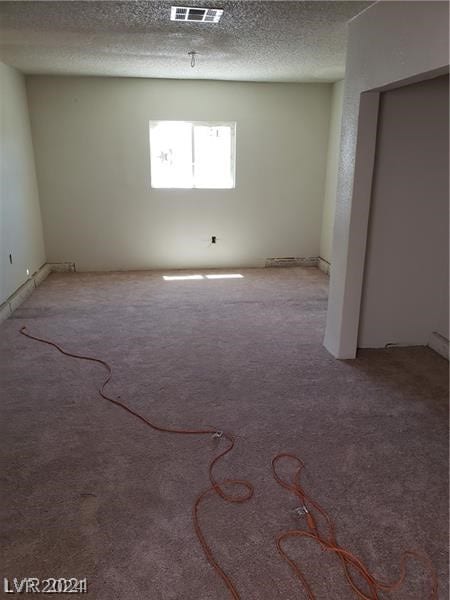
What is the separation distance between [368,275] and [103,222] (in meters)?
3.80

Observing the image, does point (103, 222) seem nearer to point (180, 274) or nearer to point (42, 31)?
point (180, 274)

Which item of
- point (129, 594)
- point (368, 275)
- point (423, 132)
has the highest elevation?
point (423, 132)

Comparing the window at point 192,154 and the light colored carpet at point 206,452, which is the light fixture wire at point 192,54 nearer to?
the window at point 192,154

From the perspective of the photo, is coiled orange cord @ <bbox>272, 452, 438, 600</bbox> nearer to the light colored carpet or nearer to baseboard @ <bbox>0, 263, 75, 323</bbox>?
the light colored carpet

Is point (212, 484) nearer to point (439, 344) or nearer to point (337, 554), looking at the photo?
point (337, 554)

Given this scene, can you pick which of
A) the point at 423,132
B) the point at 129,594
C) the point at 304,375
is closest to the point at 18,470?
the point at 129,594

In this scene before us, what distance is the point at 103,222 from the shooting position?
5953 mm

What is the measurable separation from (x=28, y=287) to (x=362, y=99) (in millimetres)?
4011

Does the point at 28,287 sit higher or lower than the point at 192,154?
lower

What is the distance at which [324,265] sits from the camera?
618 cm

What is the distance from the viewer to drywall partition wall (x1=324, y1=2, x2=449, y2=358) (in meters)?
2.17

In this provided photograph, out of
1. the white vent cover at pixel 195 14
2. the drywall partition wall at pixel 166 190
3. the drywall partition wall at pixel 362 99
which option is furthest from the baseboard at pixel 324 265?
the white vent cover at pixel 195 14

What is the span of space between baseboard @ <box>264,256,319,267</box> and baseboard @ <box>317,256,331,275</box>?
0.36 ft

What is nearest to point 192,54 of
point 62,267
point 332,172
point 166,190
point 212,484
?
point 166,190
